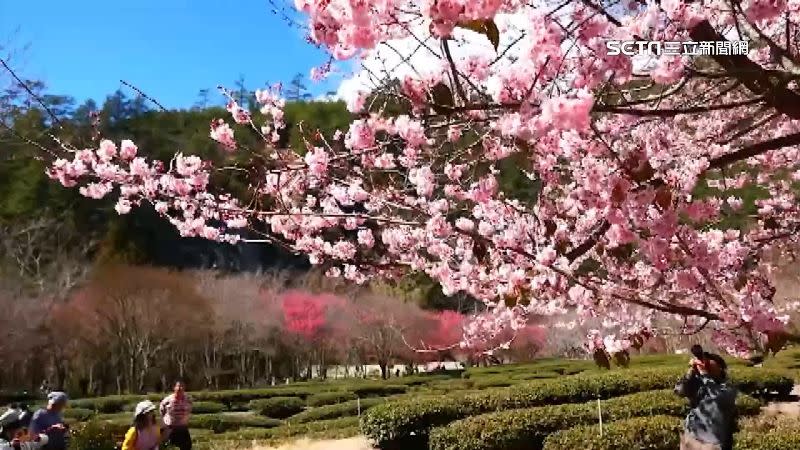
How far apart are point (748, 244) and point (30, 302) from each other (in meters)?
25.2

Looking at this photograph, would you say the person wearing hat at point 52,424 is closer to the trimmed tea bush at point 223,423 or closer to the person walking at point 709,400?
the person walking at point 709,400

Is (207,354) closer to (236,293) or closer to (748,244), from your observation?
(236,293)

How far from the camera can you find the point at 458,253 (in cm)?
465

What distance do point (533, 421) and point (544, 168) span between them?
5523 mm

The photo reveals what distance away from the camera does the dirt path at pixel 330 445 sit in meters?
10.6

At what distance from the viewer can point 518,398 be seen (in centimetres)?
1020

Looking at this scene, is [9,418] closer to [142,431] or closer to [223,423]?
[142,431]

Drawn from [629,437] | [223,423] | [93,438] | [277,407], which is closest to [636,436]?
[629,437]

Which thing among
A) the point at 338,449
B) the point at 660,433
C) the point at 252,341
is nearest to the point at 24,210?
the point at 252,341

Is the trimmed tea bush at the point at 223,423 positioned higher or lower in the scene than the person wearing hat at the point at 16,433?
lower

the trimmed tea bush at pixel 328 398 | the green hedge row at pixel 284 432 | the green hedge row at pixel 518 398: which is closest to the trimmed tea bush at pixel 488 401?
the green hedge row at pixel 518 398

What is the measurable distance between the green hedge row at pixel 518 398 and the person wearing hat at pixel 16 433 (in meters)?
4.47

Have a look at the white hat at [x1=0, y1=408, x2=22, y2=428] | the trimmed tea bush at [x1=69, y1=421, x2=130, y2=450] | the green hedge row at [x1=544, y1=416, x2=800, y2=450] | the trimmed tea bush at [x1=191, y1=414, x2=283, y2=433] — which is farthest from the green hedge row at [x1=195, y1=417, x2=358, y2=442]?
the white hat at [x1=0, y1=408, x2=22, y2=428]

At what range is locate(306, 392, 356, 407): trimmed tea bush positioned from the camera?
19906mm
